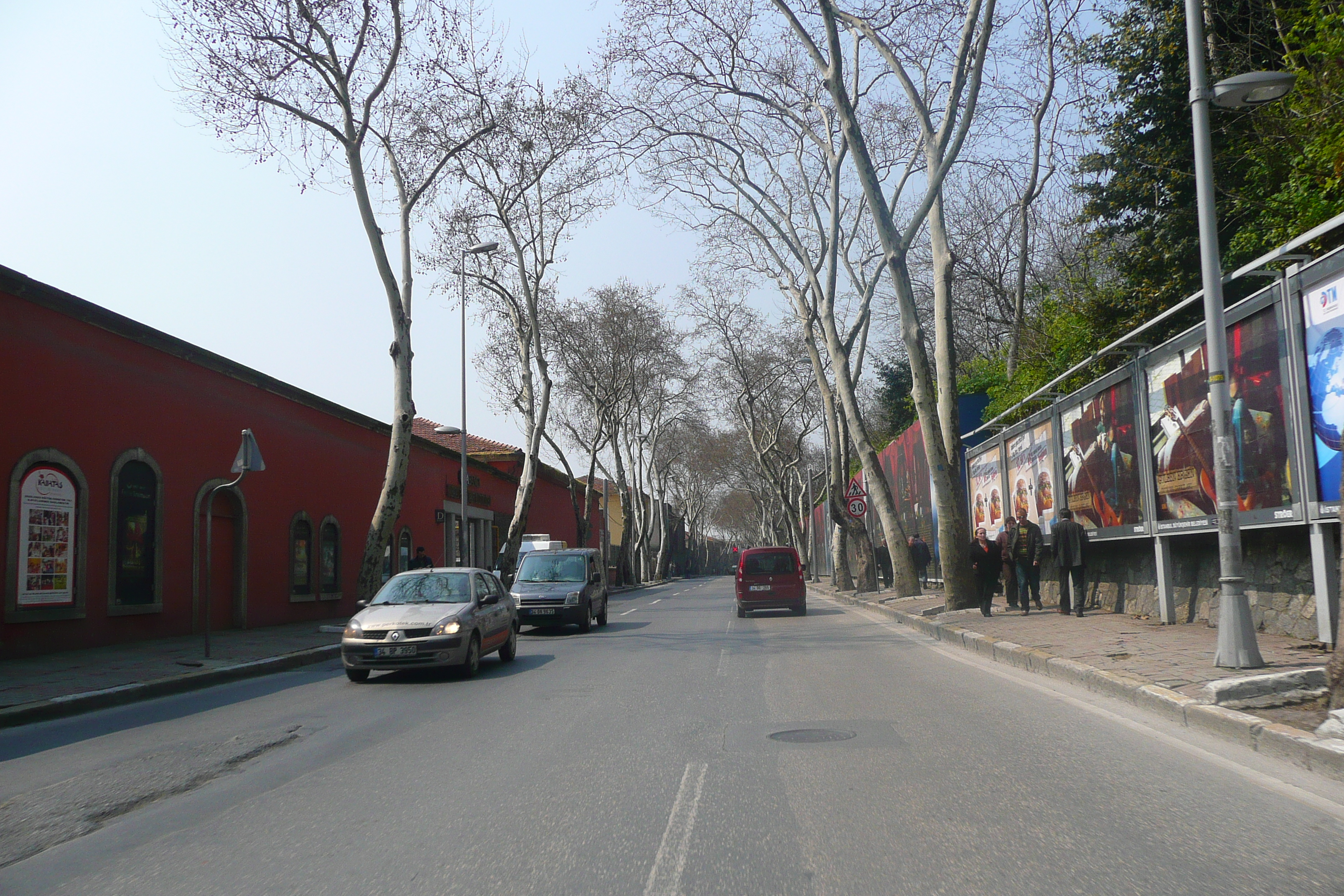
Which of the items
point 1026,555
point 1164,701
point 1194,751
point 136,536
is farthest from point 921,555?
point 1194,751

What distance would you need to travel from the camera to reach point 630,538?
54.6 meters

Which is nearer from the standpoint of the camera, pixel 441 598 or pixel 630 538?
pixel 441 598

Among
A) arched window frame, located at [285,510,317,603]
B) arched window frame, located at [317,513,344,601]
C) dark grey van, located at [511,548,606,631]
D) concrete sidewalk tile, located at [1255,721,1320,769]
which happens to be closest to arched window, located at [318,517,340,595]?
arched window frame, located at [317,513,344,601]

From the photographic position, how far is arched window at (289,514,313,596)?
2216cm

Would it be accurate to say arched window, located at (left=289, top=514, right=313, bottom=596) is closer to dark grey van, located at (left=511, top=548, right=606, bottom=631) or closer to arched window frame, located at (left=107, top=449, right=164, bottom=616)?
arched window frame, located at (left=107, top=449, right=164, bottom=616)

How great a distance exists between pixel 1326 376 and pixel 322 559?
20636 mm

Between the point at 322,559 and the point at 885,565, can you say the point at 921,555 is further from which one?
the point at 322,559

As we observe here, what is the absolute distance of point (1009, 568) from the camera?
60.8 feet

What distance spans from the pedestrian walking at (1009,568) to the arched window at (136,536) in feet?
48.1

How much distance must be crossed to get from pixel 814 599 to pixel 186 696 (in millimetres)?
24927

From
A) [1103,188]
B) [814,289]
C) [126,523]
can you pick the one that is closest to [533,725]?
[126,523]

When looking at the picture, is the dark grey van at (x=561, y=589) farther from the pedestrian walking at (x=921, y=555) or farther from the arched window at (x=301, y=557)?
the pedestrian walking at (x=921, y=555)

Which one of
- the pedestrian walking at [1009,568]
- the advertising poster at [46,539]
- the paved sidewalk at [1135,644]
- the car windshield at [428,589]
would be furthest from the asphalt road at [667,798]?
the pedestrian walking at [1009,568]

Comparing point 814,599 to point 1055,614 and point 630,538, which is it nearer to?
point 1055,614
